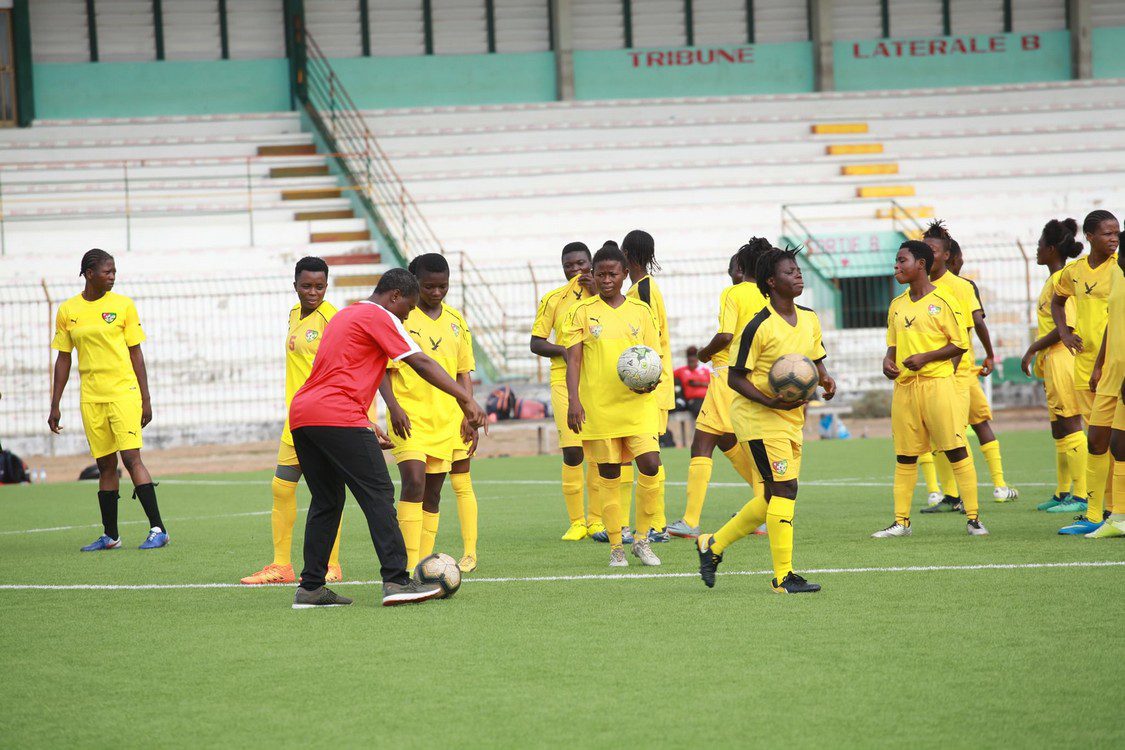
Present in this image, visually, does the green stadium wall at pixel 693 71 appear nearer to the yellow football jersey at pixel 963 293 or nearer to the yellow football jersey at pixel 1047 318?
the yellow football jersey at pixel 1047 318

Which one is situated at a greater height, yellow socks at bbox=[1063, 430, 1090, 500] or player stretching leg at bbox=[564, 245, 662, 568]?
player stretching leg at bbox=[564, 245, 662, 568]

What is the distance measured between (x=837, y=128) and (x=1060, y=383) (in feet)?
64.2

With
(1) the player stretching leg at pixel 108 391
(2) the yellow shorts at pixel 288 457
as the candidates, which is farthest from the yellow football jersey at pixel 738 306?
(1) the player stretching leg at pixel 108 391

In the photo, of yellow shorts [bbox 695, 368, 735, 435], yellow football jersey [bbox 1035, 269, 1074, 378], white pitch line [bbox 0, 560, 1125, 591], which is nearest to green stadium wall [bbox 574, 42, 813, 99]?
yellow football jersey [bbox 1035, 269, 1074, 378]

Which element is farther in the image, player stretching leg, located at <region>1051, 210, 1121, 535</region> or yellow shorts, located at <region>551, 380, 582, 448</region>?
yellow shorts, located at <region>551, 380, 582, 448</region>

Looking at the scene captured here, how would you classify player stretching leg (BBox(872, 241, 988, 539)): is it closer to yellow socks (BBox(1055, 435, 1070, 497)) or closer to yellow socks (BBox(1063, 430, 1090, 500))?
yellow socks (BBox(1063, 430, 1090, 500))

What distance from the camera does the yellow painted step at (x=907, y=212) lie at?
86.0ft

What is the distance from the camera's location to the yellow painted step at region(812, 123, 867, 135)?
29.5m

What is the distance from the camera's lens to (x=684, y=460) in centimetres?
1705

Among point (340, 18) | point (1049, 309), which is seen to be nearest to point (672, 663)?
point (1049, 309)

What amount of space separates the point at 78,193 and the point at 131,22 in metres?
5.44

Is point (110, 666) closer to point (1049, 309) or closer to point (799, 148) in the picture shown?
point (1049, 309)

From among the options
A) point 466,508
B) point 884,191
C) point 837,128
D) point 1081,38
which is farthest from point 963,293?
point 1081,38

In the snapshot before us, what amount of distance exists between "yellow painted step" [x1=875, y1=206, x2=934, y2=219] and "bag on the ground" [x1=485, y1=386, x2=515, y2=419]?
9228 mm
